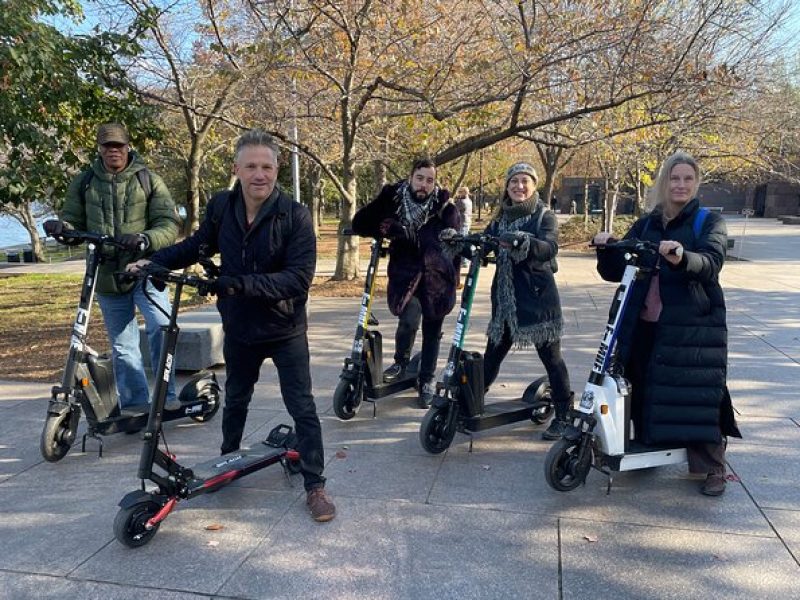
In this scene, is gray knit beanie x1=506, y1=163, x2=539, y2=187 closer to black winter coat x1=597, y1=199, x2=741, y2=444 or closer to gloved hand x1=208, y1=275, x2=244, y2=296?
black winter coat x1=597, y1=199, x2=741, y2=444

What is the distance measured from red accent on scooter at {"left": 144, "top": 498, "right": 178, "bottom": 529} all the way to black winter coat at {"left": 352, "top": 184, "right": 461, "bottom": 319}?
2.35 m

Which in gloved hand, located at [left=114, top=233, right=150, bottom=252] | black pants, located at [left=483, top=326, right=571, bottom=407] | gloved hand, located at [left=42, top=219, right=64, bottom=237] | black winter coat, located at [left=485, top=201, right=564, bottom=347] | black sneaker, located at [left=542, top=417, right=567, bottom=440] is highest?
gloved hand, located at [left=42, top=219, right=64, bottom=237]

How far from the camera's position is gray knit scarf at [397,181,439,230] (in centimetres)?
480

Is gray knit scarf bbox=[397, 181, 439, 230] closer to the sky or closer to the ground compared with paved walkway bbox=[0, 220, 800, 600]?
closer to the sky

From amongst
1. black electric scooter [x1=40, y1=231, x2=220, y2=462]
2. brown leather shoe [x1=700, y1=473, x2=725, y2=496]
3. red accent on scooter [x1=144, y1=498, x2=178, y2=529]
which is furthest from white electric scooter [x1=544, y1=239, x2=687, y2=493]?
black electric scooter [x1=40, y1=231, x2=220, y2=462]

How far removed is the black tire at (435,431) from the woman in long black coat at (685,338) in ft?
3.81

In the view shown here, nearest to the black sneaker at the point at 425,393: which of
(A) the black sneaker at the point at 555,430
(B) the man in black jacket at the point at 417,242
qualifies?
(B) the man in black jacket at the point at 417,242

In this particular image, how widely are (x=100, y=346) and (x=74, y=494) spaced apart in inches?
162

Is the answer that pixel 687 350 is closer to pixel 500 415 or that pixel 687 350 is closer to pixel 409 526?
pixel 500 415

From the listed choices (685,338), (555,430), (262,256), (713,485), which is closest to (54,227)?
(262,256)

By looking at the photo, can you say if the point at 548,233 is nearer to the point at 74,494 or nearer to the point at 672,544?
the point at 672,544

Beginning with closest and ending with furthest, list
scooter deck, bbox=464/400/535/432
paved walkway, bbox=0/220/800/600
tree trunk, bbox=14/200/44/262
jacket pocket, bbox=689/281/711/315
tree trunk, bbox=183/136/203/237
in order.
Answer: paved walkway, bbox=0/220/800/600 → jacket pocket, bbox=689/281/711/315 → scooter deck, bbox=464/400/535/432 → tree trunk, bbox=183/136/203/237 → tree trunk, bbox=14/200/44/262

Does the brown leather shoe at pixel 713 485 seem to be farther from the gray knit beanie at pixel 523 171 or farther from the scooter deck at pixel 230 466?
the scooter deck at pixel 230 466

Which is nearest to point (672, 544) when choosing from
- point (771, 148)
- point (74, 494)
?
point (74, 494)
